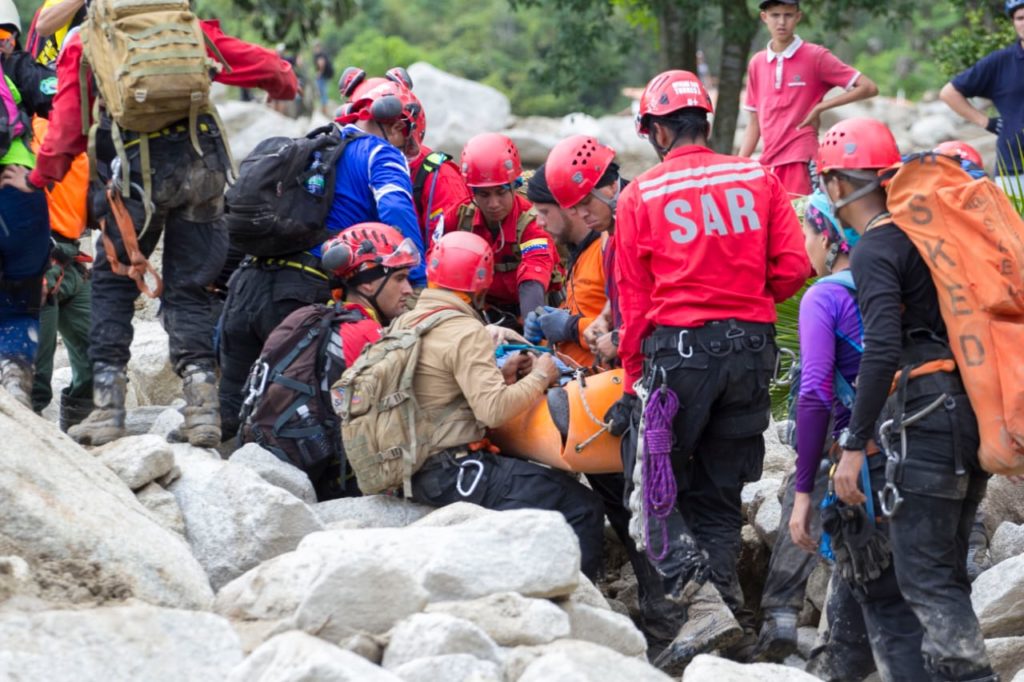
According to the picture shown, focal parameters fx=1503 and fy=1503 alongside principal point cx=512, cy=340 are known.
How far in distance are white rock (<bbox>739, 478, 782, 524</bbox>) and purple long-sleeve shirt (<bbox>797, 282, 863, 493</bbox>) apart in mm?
2100

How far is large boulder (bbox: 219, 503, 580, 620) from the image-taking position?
4.65m

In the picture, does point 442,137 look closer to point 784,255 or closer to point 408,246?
point 408,246

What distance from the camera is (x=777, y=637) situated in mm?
5965

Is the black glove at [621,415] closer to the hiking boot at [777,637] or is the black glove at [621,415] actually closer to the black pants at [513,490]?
the black pants at [513,490]

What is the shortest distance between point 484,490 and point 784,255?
1.57m

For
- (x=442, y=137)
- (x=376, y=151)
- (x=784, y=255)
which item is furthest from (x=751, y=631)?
(x=442, y=137)

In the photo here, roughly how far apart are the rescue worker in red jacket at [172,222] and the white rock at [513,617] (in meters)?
2.28

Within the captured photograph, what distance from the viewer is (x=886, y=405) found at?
4.74m

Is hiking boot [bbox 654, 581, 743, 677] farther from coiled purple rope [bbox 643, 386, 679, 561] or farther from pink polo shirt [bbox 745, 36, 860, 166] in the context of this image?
pink polo shirt [bbox 745, 36, 860, 166]

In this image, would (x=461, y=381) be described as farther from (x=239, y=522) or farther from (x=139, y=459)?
(x=139, y=459)

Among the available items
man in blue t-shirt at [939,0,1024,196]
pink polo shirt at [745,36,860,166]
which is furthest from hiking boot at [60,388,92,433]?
man in blue t-shirt at [939,0,1024,196]

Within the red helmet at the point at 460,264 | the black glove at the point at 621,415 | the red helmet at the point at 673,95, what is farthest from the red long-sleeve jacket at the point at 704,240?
the red helmet at the point at 460,264

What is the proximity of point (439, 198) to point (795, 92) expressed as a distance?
2878mm

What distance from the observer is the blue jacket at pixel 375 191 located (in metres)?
7.09
